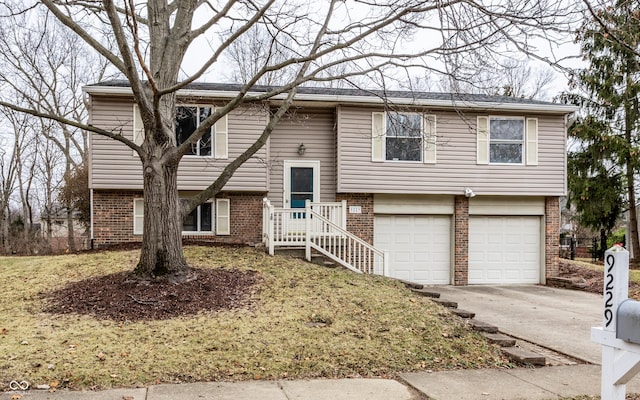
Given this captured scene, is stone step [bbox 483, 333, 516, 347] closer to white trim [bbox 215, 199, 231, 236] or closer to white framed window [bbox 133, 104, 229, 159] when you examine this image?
white trim [bbox 215, 199, 231, 236]

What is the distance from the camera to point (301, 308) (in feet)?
26.6

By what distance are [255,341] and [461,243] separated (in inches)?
400

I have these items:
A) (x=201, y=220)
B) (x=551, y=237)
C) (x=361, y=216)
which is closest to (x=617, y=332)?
(x=361, y=216)


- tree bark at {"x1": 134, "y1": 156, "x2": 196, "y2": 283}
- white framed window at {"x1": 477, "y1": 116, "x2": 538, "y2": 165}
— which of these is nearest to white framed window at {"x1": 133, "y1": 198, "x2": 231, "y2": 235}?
tree bark at {"x1": 134, "y1": 156, "x2": 196, "y2": 283}

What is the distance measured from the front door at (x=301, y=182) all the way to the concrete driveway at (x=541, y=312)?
14.8ft

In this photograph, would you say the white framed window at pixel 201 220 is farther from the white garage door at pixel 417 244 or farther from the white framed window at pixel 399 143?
the white framed window at pixel 399 143

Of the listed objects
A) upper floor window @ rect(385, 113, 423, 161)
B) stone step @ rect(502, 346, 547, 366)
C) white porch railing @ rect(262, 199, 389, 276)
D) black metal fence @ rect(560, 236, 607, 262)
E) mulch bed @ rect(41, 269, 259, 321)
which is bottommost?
black metal fence @ rect(560, 236, 607, 262)

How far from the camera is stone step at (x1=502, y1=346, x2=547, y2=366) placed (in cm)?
637

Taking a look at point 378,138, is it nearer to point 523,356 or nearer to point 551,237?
point 551,237

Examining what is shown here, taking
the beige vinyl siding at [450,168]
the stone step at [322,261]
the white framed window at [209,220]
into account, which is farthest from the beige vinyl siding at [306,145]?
the stone step at [322,261]

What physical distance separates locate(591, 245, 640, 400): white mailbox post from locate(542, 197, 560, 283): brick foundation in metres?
13.4

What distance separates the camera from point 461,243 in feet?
50.8

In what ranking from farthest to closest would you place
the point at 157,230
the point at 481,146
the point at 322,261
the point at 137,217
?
1. the point at 481,146
2. the point at 137,217
3. the point at 322,261
4. the point at 157,230

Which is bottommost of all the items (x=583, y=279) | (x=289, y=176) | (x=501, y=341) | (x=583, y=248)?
(x=583, y=248)
